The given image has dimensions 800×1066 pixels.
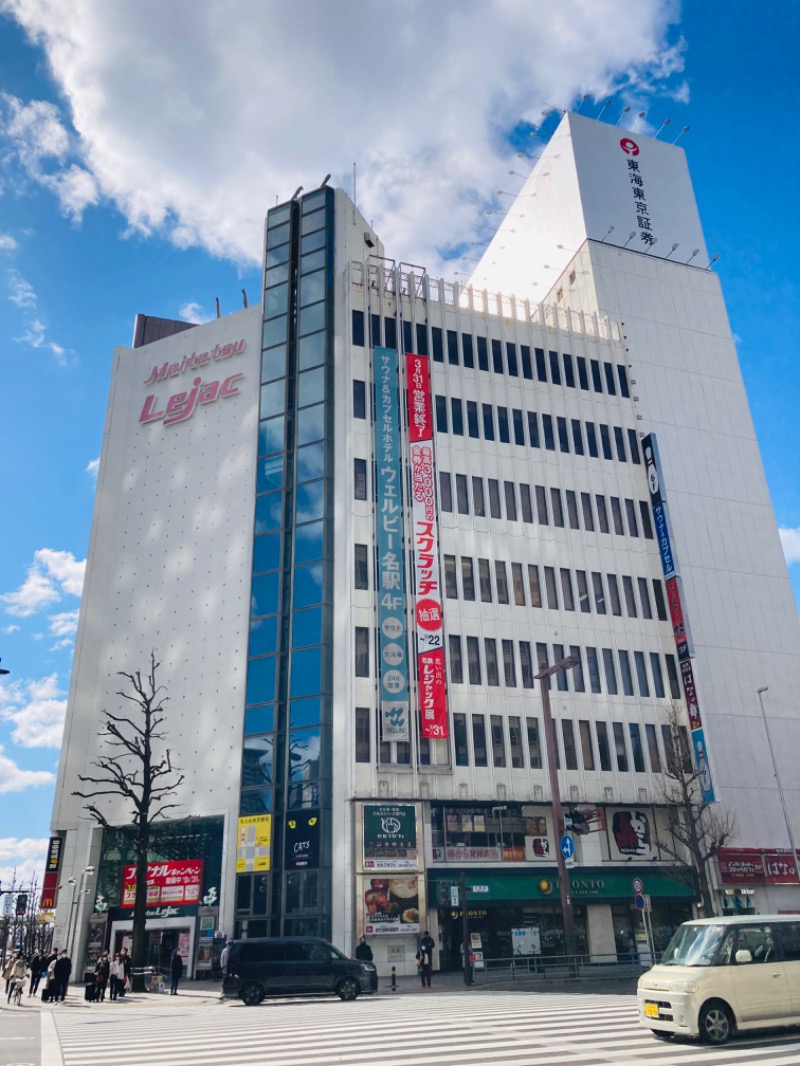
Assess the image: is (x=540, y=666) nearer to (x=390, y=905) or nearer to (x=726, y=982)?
(x=390, y=905)

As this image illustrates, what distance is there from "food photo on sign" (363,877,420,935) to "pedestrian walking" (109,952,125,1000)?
9884 millimetres

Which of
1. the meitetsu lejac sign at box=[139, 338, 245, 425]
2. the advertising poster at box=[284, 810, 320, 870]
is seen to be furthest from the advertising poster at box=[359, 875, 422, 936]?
the meitetsu lejac sign at box=[139, 338, 245, 425]

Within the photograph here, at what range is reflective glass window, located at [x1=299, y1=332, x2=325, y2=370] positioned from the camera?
4575 centimetres

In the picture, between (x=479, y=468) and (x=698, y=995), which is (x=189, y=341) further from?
(x=698, y=995)

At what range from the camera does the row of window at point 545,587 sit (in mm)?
41188

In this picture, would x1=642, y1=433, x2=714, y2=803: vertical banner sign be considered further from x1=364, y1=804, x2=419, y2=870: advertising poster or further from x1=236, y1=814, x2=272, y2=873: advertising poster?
x1=236, y1=814, x2=272, y2=873: advertising poster

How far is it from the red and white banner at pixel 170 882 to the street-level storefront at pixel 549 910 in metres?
11.5

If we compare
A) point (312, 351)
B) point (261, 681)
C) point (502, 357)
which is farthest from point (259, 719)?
point (502, 357)

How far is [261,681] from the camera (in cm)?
3997

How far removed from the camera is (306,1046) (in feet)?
42.0

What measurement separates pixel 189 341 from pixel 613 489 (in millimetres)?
27758

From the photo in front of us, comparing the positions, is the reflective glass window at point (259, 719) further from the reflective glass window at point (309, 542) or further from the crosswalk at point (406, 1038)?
the crosswalk at point (406, 1038)

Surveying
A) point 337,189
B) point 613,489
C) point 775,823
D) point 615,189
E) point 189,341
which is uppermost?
point 615,189

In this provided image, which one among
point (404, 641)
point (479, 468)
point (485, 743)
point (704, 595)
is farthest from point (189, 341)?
point (704, 595)
